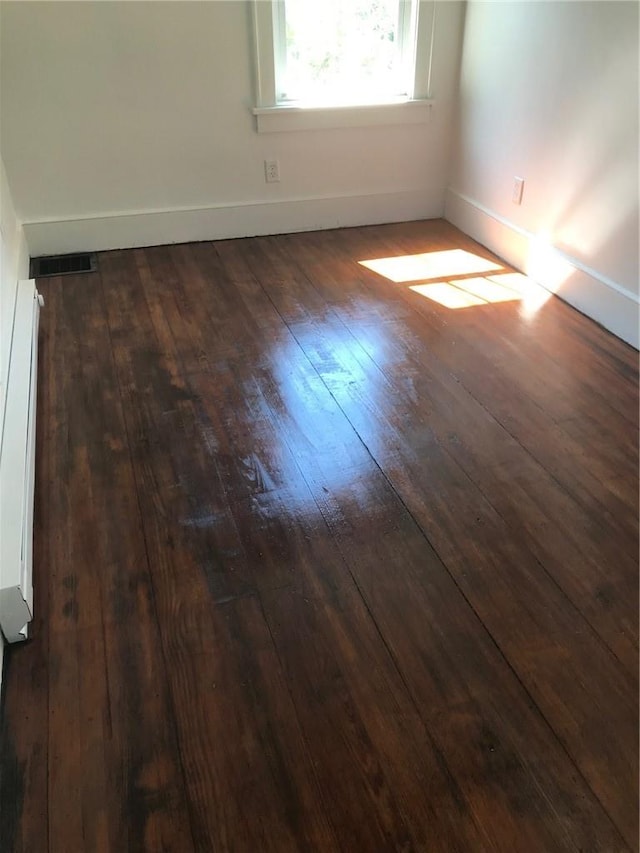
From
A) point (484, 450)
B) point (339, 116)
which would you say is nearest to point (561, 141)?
point (339, 116)

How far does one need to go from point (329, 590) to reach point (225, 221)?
246 cm

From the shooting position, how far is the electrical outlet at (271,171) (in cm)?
341

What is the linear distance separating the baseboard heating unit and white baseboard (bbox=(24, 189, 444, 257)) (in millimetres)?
910

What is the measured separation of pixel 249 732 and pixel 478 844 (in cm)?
44

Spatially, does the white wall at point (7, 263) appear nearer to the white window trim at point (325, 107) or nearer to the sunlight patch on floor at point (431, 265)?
the white window trim at point (325, 107)

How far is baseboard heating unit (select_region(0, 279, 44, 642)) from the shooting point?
1395 mm

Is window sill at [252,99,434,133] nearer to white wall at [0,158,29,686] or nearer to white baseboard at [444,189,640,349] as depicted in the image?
white baseboard at [444,189,640,349]

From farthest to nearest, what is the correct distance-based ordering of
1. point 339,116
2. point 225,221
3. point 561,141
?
point 225,221 < point 339,116 < point 561,141

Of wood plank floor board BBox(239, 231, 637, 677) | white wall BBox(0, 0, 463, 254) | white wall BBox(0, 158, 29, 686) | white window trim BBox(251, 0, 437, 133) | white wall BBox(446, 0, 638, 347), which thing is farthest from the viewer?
white window trim BBox(251, 0, 437, 133)

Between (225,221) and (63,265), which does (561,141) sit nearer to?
(225,221)

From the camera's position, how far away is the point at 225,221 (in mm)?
3482

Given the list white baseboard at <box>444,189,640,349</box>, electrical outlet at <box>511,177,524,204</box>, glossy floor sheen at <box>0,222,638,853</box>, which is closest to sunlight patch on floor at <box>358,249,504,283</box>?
white baseboard at <box>444,189,640,349</box>

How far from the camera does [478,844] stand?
1.11 meters

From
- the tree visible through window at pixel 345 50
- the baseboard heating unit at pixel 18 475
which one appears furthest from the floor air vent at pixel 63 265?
the tree visible through window at pixel 345 50
